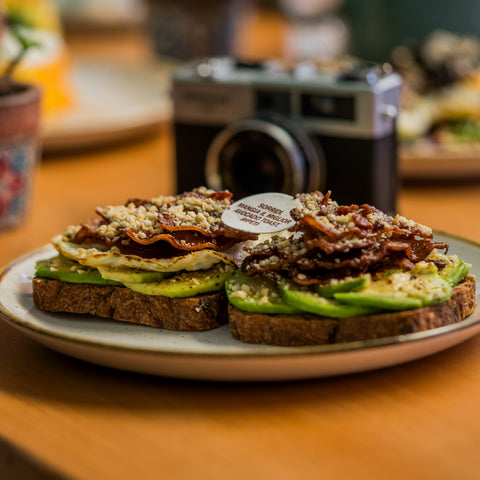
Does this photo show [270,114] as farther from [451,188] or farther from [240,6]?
[240,6]

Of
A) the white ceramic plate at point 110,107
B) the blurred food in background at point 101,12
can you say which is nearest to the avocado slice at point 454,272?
the white ceramic plate at point 110,107

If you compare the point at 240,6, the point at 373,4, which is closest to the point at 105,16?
the point at 240,6

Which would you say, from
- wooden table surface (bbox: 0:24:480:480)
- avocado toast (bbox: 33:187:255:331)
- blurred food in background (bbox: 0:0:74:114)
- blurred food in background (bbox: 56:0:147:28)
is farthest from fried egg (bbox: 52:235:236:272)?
blurred food in background (bbox: 56:0:147:28)

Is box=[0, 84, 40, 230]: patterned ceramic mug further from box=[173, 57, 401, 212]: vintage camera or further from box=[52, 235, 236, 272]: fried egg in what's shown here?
box=[52, 235, 236, 272]: fried egg

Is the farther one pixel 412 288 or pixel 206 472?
pixel 412 288

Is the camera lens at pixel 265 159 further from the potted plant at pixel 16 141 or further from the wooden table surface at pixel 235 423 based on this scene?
the wooden table surface at pixel 235 423

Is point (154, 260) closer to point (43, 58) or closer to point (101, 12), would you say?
point (43, 58)

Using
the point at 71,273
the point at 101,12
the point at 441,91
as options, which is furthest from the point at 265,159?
the point at 101,12
